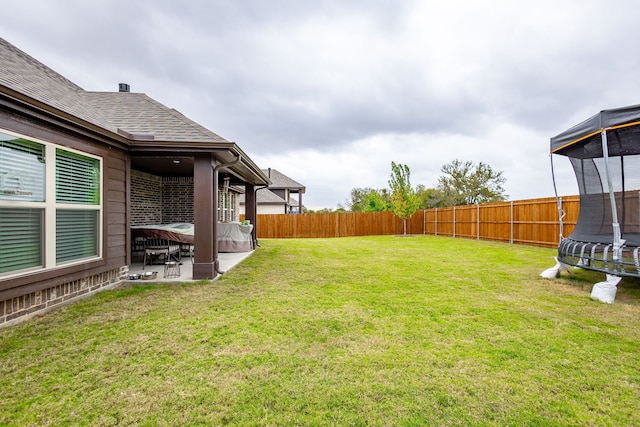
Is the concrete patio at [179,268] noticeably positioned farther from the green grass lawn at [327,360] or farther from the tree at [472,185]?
the tree at [472,185]

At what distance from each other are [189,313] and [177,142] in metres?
2.90

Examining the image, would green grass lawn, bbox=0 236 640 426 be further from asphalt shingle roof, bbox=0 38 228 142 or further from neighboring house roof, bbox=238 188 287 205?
neighboring house roof, bbox=238 188 287 205

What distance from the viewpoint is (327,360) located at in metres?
2.42

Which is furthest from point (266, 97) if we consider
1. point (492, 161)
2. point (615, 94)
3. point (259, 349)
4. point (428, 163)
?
point (492, 161)

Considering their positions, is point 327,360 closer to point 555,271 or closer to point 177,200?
point 555,271

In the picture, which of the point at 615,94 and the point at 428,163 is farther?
the point at 428,163

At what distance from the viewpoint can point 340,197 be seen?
37.4 m

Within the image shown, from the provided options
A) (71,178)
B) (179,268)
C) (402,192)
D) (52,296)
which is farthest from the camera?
(402,192)

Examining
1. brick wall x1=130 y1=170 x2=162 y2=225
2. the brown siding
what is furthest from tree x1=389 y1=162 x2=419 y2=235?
the brown siding

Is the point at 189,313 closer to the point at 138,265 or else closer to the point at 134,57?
the point at 138,265

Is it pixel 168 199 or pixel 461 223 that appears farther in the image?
pixel 461 223

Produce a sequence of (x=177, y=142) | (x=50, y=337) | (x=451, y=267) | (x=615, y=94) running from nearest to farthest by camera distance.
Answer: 1. (x=50, y=337)
2. (x=177, y=142)
3. (x=451, y=267)
4. (x=615, y=94)

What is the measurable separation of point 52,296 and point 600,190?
8767 mm

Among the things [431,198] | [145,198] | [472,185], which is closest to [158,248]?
[145,198]
